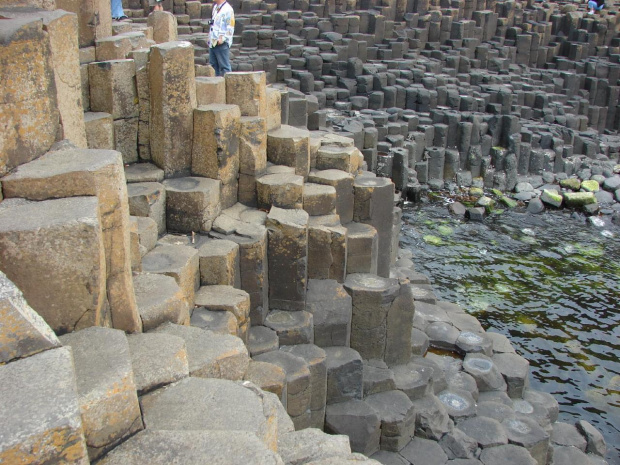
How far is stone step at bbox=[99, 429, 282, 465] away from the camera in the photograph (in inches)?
116

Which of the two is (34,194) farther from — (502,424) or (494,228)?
(494,228)

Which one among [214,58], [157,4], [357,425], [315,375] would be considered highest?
[157,4]

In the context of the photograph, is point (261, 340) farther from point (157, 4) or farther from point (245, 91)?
point (157, 4)

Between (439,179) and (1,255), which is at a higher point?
(1,255)

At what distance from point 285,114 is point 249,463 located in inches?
320

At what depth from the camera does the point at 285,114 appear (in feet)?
34.4

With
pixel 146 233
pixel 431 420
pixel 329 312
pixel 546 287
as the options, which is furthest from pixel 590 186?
pixel 146 233

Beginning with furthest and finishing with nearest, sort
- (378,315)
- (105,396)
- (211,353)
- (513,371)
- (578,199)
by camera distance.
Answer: (578,199) < (513,371) < (378,315) < (211,353) < (105,396)

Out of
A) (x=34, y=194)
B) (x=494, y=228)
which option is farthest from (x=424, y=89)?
(x=34, y=194)

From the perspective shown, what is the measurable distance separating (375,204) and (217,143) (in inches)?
96.8

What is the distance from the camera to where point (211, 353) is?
4.66 meters

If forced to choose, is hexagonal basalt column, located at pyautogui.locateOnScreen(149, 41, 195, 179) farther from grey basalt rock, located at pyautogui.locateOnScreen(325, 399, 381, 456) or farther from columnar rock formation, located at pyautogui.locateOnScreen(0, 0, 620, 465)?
grey basalt rock, located at pyautogui.locateOnScreen(325, 399, 381, 456)

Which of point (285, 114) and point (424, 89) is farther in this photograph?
point (424, 89)

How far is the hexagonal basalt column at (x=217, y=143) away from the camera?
734cm
